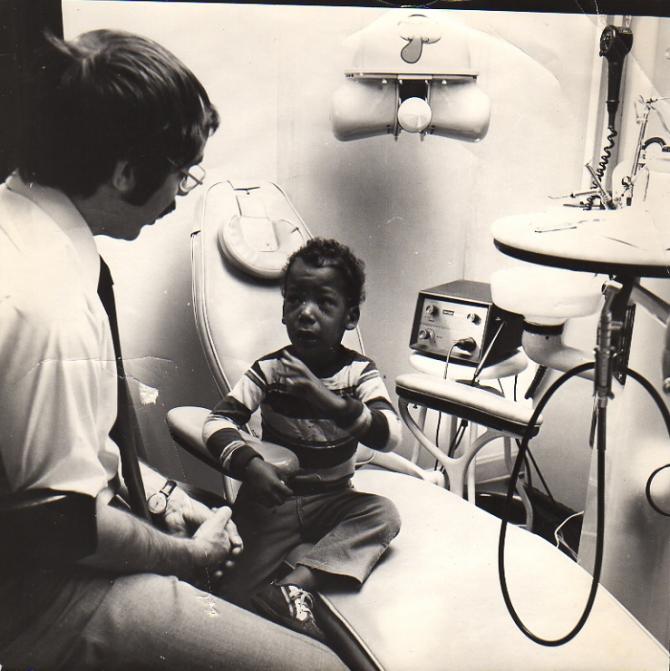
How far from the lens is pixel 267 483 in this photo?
4.05ft

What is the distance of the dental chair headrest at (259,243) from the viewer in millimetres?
1236

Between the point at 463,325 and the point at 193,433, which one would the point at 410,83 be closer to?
the point at 463,325

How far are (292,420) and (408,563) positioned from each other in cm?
28

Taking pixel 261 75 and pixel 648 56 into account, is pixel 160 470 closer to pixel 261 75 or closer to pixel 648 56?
pixel 261 75

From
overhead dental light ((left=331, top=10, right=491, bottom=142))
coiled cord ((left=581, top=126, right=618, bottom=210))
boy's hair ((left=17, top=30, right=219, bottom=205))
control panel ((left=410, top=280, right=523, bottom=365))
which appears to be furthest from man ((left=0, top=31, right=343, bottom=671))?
coiled cord ((left=581, top=126, right=618, bottom=210))

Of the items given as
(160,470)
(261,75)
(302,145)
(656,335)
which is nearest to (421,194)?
(302,145)

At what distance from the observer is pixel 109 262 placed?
1.20 meters

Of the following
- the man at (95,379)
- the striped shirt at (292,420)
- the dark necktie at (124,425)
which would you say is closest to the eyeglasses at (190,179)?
the man at (95,379)

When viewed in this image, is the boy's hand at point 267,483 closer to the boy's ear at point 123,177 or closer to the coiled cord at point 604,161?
the boy's ear at point 123,177

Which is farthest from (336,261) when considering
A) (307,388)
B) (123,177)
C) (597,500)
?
(597,500)

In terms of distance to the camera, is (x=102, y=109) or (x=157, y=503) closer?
(x=102, y=109)

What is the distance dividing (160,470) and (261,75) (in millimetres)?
612

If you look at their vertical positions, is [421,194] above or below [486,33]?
below

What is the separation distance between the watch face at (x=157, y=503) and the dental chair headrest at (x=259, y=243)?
0.37 m
